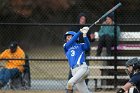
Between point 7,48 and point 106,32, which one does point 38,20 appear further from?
point 106,32

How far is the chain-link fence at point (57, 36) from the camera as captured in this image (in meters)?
12.8

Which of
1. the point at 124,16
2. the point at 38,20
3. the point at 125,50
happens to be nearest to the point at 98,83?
the point at 125,50

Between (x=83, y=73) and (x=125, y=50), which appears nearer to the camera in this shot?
(x=83, y=73)

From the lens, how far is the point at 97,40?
12961mm

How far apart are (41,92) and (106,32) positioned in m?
1.99

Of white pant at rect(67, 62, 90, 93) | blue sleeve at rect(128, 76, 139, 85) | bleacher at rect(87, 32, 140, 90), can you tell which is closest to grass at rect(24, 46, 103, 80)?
bleacher at rect(87, 32, 140, 90)

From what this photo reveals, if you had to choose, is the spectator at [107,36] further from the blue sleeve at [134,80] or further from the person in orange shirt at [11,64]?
the blue sleeve at [134,80]

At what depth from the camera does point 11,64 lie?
42.6 ft

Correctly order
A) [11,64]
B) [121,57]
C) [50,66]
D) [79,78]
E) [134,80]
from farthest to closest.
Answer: [50,66], [11,64], [121,57], [79,78], [134,80]

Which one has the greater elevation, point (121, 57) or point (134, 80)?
point (121, 57)

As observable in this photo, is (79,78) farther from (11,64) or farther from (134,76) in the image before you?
(11,64)

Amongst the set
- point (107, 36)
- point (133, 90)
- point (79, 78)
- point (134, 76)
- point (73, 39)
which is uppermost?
point (107, 36)

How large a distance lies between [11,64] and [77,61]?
2638 mm

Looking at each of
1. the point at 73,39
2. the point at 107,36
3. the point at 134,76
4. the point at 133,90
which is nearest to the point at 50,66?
the point at 107,36
